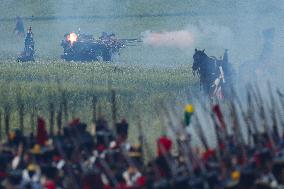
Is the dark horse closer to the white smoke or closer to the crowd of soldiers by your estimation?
the crowd of soldiers

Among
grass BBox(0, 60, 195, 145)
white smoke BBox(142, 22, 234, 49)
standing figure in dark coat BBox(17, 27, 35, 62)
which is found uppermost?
white smoke BBox(142, 22, 234, 49)

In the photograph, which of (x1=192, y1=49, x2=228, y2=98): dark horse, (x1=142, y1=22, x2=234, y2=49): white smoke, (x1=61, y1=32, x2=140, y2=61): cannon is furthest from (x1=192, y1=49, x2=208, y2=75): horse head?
(x1=142, y1=22, x2=234, y2=49): white smoke

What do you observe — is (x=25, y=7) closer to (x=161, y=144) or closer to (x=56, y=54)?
(x=56, y=54)

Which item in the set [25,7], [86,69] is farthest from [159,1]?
[86,69]

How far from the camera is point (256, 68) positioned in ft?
93.4

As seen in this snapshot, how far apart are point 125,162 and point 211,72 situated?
15.3m

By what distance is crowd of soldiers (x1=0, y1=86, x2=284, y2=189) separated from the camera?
12.1 metres

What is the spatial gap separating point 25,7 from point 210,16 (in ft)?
50.1

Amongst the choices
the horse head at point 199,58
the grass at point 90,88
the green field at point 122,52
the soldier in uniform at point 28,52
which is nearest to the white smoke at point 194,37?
the green field at point 122,52

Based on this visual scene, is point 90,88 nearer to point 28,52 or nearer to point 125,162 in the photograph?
point 125,162

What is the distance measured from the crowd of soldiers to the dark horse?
504 inches

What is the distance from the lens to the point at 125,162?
13289mm

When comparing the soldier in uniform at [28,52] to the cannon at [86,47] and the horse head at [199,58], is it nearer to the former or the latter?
the cannon at [86,47]

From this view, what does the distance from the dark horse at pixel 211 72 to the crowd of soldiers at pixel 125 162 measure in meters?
12.8
